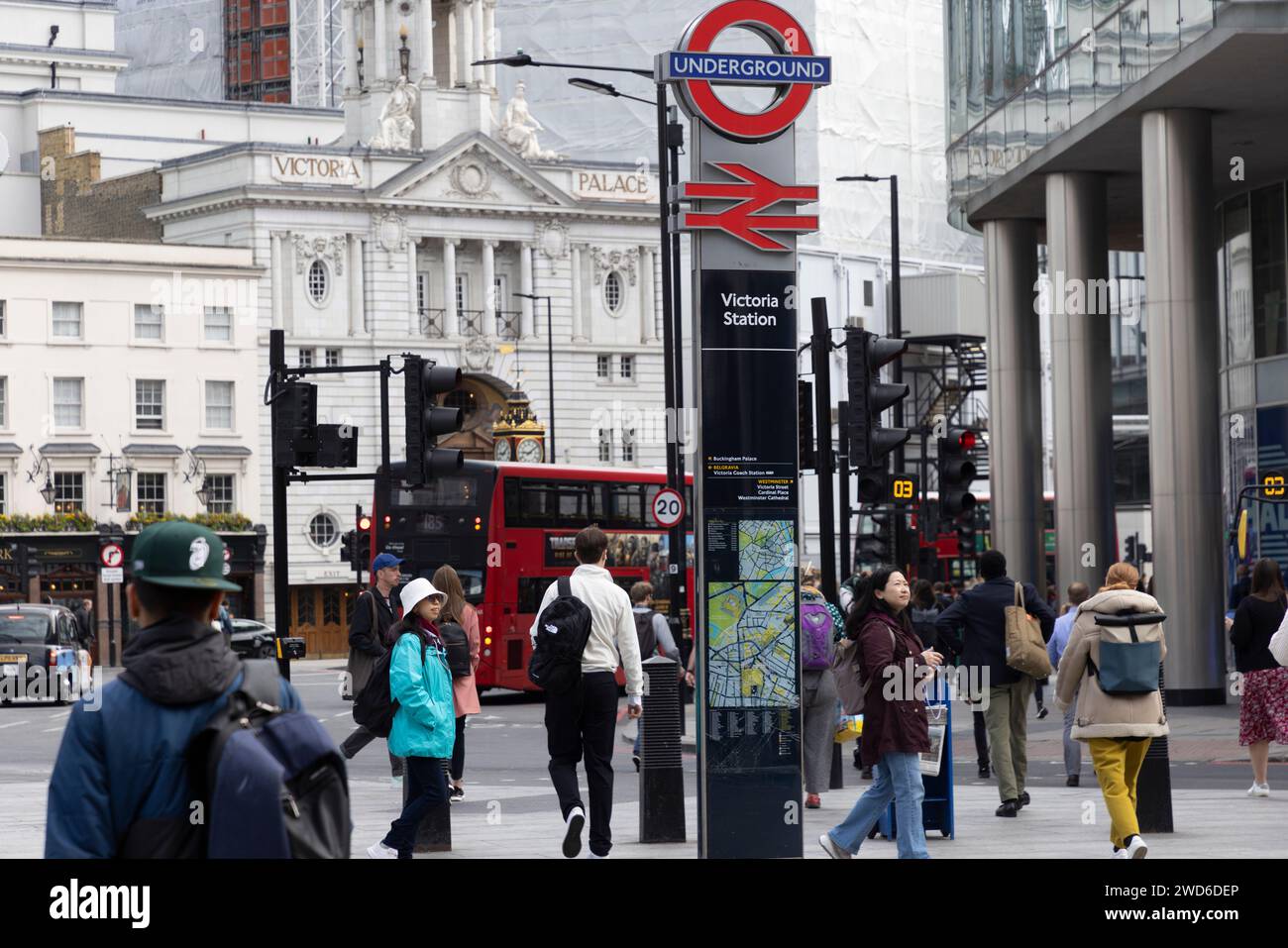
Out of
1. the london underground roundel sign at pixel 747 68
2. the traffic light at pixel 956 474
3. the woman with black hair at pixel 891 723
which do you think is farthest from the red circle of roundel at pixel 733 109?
the traffic light at pixel 956 474

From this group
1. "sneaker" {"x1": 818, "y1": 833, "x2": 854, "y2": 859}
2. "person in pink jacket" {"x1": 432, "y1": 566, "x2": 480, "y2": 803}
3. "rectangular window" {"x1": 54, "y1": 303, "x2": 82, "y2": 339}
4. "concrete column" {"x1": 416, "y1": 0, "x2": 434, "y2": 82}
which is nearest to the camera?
"sneaker" {"x1": 818, "y1": 833, "x2": 854, "y2": 859}

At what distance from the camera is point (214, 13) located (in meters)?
92.2

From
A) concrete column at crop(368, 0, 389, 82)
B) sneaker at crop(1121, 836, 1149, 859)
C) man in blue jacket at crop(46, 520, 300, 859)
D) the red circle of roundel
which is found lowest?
sneaker at crop(1121, 836, 1149, 859)

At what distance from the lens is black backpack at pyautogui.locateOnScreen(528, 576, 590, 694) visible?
1379 cm

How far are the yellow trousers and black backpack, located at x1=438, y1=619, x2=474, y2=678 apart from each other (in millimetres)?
5466

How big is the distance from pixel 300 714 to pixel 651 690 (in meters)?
9.37

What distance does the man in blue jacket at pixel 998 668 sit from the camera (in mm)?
16625

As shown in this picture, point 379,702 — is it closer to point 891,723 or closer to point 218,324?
point 891,723

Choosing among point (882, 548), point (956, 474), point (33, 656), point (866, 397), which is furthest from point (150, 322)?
point (866, 397)

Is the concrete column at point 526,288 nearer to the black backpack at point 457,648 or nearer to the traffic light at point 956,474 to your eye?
the traffic light at point 956,474

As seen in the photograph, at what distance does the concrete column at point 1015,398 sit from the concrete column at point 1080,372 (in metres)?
4.12

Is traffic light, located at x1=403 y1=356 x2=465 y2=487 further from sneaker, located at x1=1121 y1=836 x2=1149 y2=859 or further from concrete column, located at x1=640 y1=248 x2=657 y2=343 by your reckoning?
concrete column, located at x1=640 y1=248 x2=657 y2=343

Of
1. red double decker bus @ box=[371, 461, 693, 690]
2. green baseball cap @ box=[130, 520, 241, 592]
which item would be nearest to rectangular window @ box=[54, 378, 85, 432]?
red double decker bus @ box=[371, 461, 693, 690]
